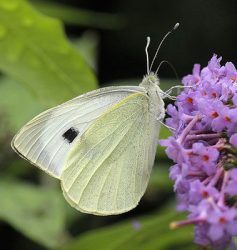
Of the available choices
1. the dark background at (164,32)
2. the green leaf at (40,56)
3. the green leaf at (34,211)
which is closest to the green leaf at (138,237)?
the green leaf at (34,211)

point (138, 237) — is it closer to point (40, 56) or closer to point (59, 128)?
point (59, 128)

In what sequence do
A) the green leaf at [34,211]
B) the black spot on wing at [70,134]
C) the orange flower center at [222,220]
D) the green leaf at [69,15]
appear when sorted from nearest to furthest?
the orange flower center at [222,220]
the black spot on wing at [70,134]
the green leaf at [34,211]
the green leaf at [69,15]

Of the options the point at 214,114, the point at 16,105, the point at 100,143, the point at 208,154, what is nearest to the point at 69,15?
the point at 16,105

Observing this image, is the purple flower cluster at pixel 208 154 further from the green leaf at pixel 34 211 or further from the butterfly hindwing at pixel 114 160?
the green leaf at pixel 34 211

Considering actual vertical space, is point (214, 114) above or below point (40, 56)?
above

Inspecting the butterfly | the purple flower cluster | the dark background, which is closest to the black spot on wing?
the butterfly
